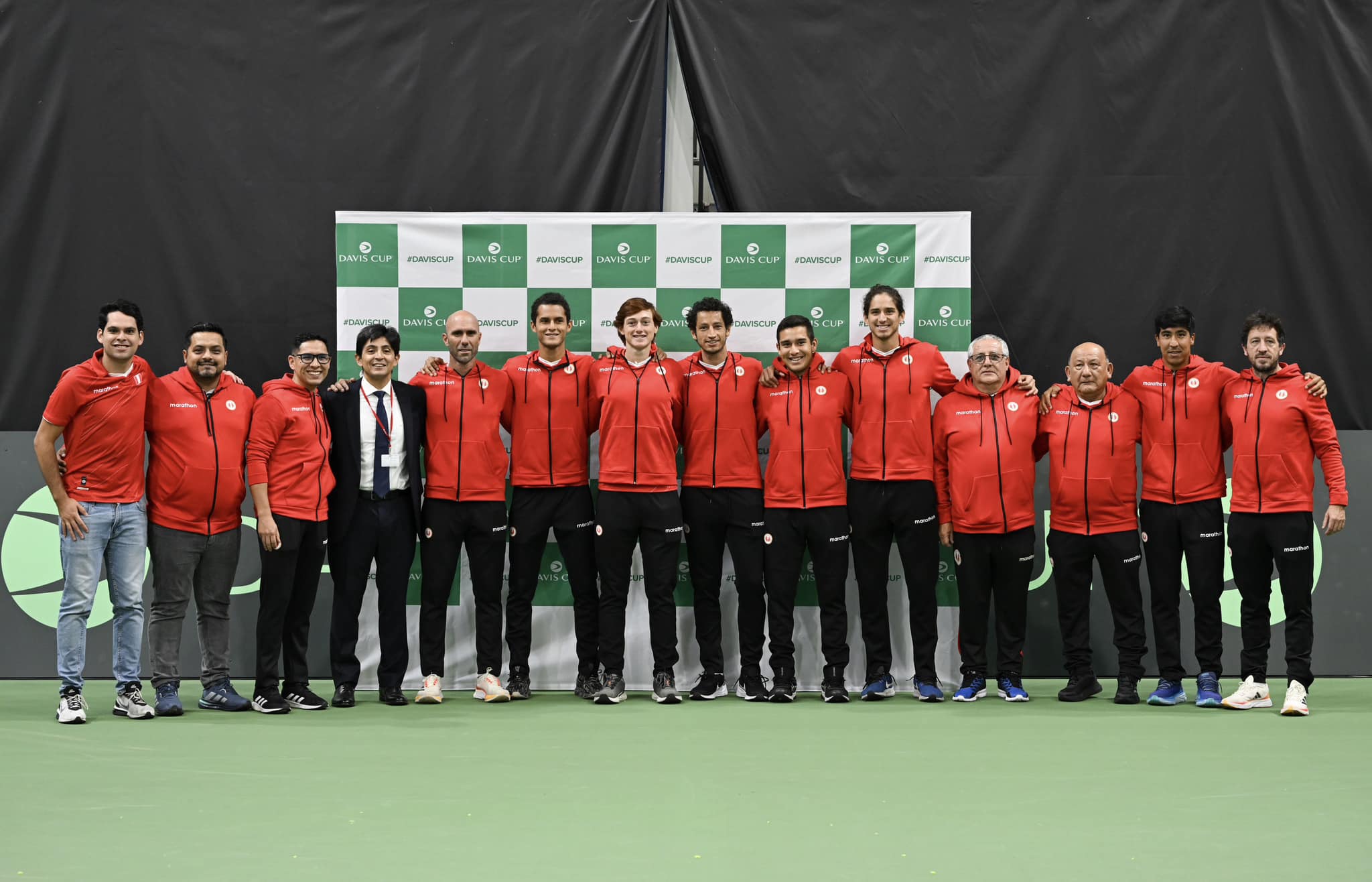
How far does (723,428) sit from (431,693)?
170 centimetres

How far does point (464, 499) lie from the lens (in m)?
5.34

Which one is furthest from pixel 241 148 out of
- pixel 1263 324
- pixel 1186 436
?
pixel 1263 324

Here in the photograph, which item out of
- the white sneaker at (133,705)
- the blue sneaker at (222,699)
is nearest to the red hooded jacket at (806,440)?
the blue sneaker at (222,699)

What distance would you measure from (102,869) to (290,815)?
0.54m

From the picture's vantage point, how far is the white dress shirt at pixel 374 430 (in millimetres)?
5227

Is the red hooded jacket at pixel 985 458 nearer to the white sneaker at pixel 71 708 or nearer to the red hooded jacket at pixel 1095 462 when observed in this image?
the red hooded jacket at pixel 1095 462

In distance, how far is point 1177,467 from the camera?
5340 millimetres

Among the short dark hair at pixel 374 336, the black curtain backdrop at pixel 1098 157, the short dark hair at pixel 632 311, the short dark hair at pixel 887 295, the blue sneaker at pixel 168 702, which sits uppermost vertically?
the black curtain backdrop at pixel 1098 157

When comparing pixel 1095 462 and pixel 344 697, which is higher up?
pixel 1095 462

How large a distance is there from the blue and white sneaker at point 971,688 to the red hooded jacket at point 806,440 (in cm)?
95

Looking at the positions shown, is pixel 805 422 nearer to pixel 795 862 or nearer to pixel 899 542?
pixel 899 542

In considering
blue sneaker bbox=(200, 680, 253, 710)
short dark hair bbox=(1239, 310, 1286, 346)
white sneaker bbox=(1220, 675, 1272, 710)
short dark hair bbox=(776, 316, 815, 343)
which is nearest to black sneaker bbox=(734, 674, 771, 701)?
short dark hair bbox=(776, 316, 815, 343)

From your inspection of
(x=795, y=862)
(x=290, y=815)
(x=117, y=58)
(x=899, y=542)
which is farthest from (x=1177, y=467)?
(x=117, y=58)

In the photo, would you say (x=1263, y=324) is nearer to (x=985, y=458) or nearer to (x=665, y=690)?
(x=985, y=458)
